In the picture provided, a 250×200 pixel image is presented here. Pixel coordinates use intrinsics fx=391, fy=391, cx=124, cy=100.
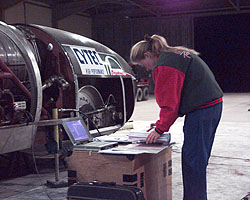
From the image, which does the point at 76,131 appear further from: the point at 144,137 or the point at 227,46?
the point at 227,46

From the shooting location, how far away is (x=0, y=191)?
4.02 metres

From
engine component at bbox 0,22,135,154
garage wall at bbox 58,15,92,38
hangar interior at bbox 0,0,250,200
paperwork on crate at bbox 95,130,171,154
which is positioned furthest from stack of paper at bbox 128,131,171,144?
garage wall at bbox 58,15,92,38

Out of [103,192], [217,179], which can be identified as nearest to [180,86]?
[103,192]

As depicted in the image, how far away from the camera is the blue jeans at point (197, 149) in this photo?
2.93m

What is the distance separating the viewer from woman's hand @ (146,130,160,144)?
3.01 meters

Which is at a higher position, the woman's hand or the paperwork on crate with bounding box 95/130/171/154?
the woman's hand

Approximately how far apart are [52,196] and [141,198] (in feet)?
4.84

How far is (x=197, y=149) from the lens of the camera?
2.93 m

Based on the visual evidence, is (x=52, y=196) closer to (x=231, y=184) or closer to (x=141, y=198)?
(x=141, y=198)

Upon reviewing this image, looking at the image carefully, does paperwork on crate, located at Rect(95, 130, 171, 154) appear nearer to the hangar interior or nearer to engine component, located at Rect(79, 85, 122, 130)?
engine component, located at Rect(79, 85, 122, 130)

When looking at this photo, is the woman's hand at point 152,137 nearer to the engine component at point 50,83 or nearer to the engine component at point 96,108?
the engine component at point 50,83

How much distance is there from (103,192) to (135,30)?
22.8 metres

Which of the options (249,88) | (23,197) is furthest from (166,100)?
(249,88)

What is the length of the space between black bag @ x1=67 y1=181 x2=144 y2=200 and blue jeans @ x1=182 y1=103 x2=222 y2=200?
51 centimetres
